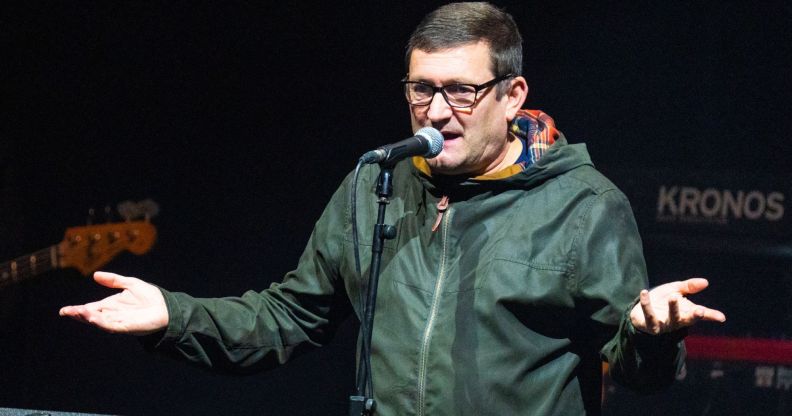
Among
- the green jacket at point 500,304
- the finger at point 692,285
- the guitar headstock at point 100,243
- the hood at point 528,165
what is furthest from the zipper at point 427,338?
the guitar headstock at point 100,243

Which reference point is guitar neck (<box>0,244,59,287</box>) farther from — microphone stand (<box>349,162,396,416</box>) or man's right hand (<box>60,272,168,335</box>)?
microphone stand (<box>349,162,396,416</box>)

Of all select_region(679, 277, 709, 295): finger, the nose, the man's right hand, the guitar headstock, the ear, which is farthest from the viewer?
the guitar headstock

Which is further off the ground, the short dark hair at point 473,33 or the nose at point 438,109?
the short dark hair at point 473,33

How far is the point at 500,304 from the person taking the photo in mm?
1920

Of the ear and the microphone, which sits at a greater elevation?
the ear

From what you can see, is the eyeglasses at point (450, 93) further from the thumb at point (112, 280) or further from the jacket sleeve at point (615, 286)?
the thumb at point (112, 280)

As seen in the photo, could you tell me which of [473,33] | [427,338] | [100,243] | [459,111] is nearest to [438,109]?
[459,111]

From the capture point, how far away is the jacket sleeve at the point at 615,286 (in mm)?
1769

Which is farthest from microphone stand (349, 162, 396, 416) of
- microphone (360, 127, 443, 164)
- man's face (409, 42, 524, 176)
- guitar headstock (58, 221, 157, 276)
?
guitar headstock (58, 221, 157, 276)

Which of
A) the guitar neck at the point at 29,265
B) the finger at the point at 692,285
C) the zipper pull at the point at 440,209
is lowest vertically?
the guitar neck at the point at 29,265

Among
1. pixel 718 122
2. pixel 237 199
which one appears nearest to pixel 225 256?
pixel 237 199

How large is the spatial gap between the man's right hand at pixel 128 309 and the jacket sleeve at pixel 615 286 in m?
0.82

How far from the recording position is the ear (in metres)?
2.12

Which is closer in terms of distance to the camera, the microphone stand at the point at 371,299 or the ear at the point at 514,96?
the microphone stand at the point at 371,299
